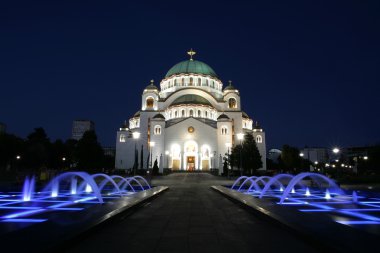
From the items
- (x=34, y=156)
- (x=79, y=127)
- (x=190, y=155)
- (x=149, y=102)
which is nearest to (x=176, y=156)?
(x=190, y=155)

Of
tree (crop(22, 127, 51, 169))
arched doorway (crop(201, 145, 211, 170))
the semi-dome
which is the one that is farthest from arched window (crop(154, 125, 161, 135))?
tree (crop(22, 127, 51, 169))

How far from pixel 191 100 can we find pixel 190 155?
12.1m

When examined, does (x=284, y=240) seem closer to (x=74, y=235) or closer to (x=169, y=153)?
(x=74, y=235)

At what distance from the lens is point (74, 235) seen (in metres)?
5.18

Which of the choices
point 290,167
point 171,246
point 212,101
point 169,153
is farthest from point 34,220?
point 290,167

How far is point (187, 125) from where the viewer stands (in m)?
57.2

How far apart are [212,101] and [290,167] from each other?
25.3 meters

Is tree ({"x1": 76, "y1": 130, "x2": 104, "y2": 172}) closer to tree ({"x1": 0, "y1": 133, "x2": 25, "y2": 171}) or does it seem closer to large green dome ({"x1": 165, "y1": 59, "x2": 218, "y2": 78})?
tree ({"x1": 0, "y1": 133, "x2": 25, "y2": 171})

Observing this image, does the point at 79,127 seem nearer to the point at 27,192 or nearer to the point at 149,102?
the point at 149,102

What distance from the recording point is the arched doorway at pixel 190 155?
56.5m

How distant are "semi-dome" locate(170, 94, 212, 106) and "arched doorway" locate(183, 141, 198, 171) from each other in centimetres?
875

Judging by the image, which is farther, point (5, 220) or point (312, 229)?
point (5, 220)

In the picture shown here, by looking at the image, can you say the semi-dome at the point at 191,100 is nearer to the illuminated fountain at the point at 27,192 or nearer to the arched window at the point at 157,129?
the arched window at the point at 157,129

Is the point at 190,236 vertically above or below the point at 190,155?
below
